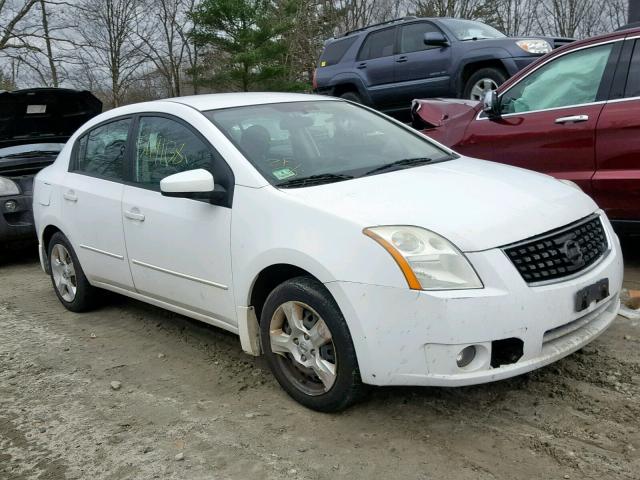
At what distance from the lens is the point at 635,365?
11.1 feet

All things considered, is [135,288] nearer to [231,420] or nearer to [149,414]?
[149,414]

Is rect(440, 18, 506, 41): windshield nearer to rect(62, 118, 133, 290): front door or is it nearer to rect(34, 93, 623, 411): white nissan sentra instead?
rect(34, 93, 623, 411): white nissan sentra

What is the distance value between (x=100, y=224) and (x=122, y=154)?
1.67 ft

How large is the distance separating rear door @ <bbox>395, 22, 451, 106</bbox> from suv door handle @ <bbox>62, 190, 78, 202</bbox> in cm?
568

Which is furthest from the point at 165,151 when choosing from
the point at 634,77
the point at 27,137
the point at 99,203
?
the point at 27,137

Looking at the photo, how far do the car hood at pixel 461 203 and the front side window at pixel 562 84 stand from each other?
1.66 m

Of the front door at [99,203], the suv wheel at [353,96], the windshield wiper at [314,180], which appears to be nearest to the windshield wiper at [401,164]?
the windshield wiper at [314,180]

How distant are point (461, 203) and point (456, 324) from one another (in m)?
0.65

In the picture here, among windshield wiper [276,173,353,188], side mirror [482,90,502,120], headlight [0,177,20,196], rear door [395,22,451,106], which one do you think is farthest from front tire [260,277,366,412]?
rear door [395,22,451,106]

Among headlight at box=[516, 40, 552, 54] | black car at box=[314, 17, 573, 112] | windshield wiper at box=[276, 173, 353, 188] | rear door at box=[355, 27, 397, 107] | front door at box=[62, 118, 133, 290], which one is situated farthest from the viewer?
rear door at box=[355, 27, 397, 107]

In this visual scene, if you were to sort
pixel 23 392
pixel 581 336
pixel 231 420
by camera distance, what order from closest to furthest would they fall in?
pixel 581 336 < pixel 231 420 < pixel 23 392

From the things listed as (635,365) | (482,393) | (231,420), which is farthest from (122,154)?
(635,365)

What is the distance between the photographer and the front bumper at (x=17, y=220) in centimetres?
668

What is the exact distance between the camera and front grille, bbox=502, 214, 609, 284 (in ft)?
9.06
